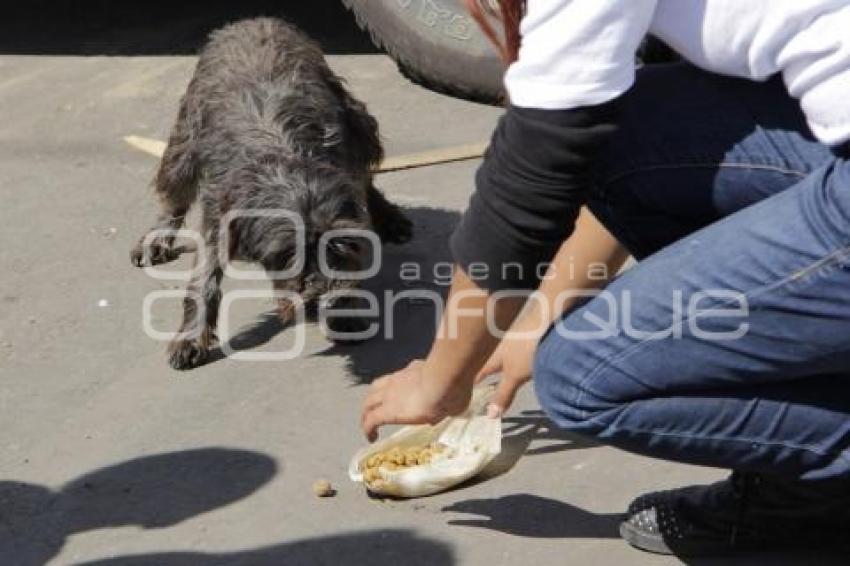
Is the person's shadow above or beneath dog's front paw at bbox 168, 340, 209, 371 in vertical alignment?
above

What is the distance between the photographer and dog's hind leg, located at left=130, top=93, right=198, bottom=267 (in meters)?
5.25

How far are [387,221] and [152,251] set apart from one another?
82 cm

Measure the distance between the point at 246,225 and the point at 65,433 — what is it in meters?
0.83

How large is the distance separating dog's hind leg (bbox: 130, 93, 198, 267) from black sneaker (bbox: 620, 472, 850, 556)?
2202 mm

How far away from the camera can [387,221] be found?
5.52 meters

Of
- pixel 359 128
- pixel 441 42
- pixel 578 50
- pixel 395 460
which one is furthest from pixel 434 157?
pixel 578 50

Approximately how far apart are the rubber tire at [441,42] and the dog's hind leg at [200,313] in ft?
5.89

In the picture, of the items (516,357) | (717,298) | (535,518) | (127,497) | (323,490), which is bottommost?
(127,497)

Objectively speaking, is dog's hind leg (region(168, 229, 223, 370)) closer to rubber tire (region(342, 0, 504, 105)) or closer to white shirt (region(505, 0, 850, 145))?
rubber tire (region(342, 0, 504, 105))

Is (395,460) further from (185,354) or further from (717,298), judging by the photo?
(717,298)

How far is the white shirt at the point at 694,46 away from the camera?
2.52 meters

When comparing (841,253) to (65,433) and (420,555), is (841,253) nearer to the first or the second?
(420,555)

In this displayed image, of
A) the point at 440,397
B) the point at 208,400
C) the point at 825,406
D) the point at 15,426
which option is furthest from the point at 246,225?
the point at 825,406

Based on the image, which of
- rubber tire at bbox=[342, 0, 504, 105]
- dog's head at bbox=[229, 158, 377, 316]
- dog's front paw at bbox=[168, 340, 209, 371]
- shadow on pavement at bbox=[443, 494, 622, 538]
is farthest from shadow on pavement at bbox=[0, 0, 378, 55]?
shadow on pavement at bbox=[443, 494, 622, 538]
